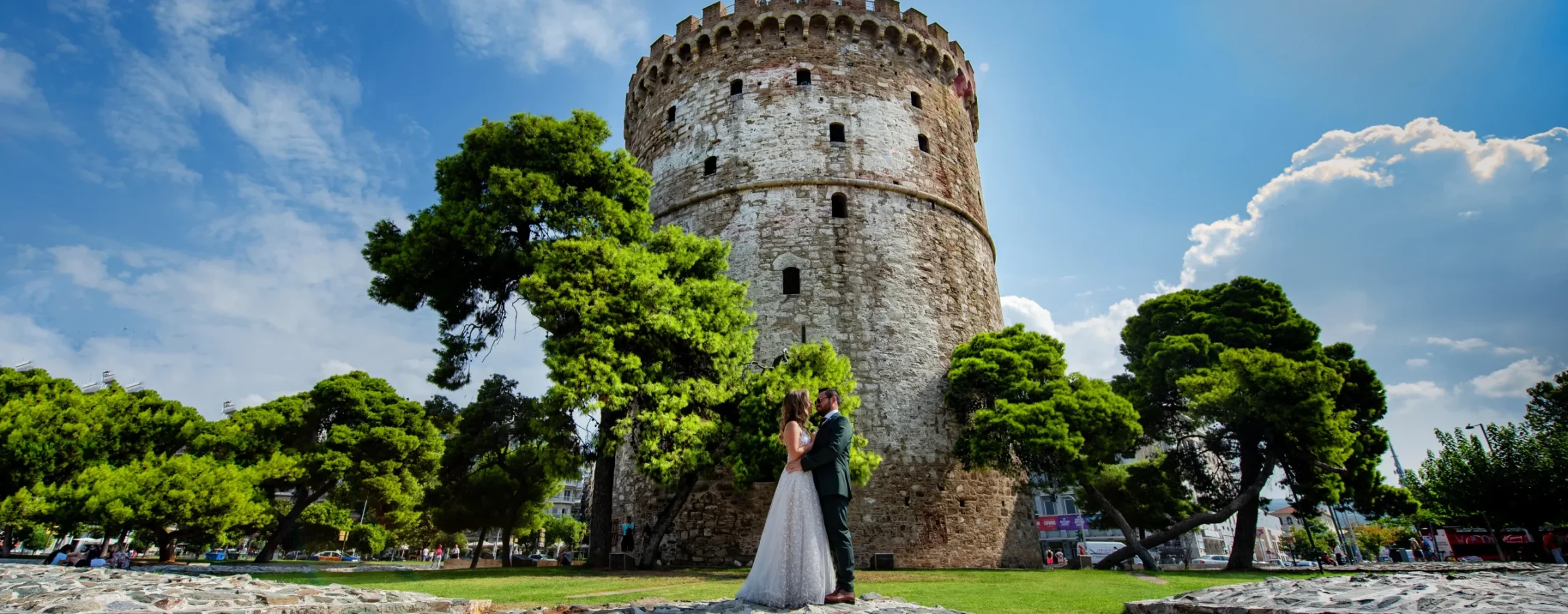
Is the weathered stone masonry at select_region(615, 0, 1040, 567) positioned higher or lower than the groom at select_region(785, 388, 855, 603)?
higher

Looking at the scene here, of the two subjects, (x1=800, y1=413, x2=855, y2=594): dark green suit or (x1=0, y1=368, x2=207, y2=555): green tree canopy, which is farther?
(x1=0, y1=368, x2=207, y2=555): green tree canopy

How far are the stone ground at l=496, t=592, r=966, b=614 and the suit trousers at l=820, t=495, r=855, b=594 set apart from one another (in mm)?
174

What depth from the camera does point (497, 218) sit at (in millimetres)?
12453

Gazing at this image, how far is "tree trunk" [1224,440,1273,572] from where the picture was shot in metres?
16.3

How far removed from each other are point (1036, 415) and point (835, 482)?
33.3 ft

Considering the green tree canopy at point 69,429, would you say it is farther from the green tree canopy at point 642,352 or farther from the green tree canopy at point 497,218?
the green tree canopy at point 642,352

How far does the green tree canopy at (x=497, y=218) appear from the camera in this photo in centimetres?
1260

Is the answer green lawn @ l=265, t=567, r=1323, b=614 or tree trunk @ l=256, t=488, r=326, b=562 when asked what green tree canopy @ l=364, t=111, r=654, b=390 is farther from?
tree trunk @ l=256, t=488, r=326, b=562

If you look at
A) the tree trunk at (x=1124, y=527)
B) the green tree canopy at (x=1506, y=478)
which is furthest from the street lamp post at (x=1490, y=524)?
the tree trunk at (x=1124, y=527)

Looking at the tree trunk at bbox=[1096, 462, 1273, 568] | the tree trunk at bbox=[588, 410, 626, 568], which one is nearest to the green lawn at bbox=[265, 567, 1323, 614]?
the tree trunk at bbox=[588, 410, 626, 568]

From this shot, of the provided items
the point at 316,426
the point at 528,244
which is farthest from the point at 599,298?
the point at 316,426

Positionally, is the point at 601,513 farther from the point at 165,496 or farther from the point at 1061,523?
the point at 1061,523

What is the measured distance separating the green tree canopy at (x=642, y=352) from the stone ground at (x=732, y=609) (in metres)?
6.05

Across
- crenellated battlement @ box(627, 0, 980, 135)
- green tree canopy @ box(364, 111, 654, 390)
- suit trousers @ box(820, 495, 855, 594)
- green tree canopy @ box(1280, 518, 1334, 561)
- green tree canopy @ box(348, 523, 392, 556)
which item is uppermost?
crenellated battlement @ box(627, 0, 980, 135)
